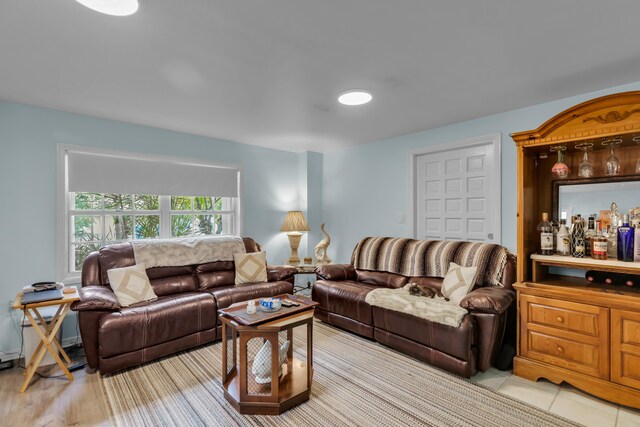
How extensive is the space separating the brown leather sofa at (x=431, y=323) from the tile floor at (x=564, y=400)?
0.47 ft

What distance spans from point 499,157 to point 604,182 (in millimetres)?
917

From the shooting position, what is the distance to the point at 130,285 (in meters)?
3.00

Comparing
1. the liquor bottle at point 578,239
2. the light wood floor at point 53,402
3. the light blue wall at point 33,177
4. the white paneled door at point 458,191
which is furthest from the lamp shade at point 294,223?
the liquor bottle at point 578,239

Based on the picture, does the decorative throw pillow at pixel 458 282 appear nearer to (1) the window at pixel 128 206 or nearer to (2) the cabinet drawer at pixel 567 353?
(2) the cabinet drawer at pixel 567 353

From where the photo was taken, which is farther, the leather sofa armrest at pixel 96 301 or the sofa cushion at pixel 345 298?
the sofa cushion at pixel 345 298

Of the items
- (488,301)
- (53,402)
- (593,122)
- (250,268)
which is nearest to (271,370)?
(53,402)

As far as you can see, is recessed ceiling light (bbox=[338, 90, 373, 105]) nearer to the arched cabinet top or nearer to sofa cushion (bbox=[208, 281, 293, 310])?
the arched cabinet top

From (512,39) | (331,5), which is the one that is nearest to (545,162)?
(512,39)

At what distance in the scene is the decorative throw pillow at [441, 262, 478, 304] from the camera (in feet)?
9.59

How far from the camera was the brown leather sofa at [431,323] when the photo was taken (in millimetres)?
2498

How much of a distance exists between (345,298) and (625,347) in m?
2.22

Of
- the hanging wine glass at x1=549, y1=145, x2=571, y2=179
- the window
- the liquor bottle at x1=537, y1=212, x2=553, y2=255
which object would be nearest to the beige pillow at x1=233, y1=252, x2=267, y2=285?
the window

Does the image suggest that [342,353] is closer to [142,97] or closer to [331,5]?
[331,5]

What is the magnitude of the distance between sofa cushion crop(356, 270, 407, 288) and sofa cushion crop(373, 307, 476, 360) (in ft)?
2.10
